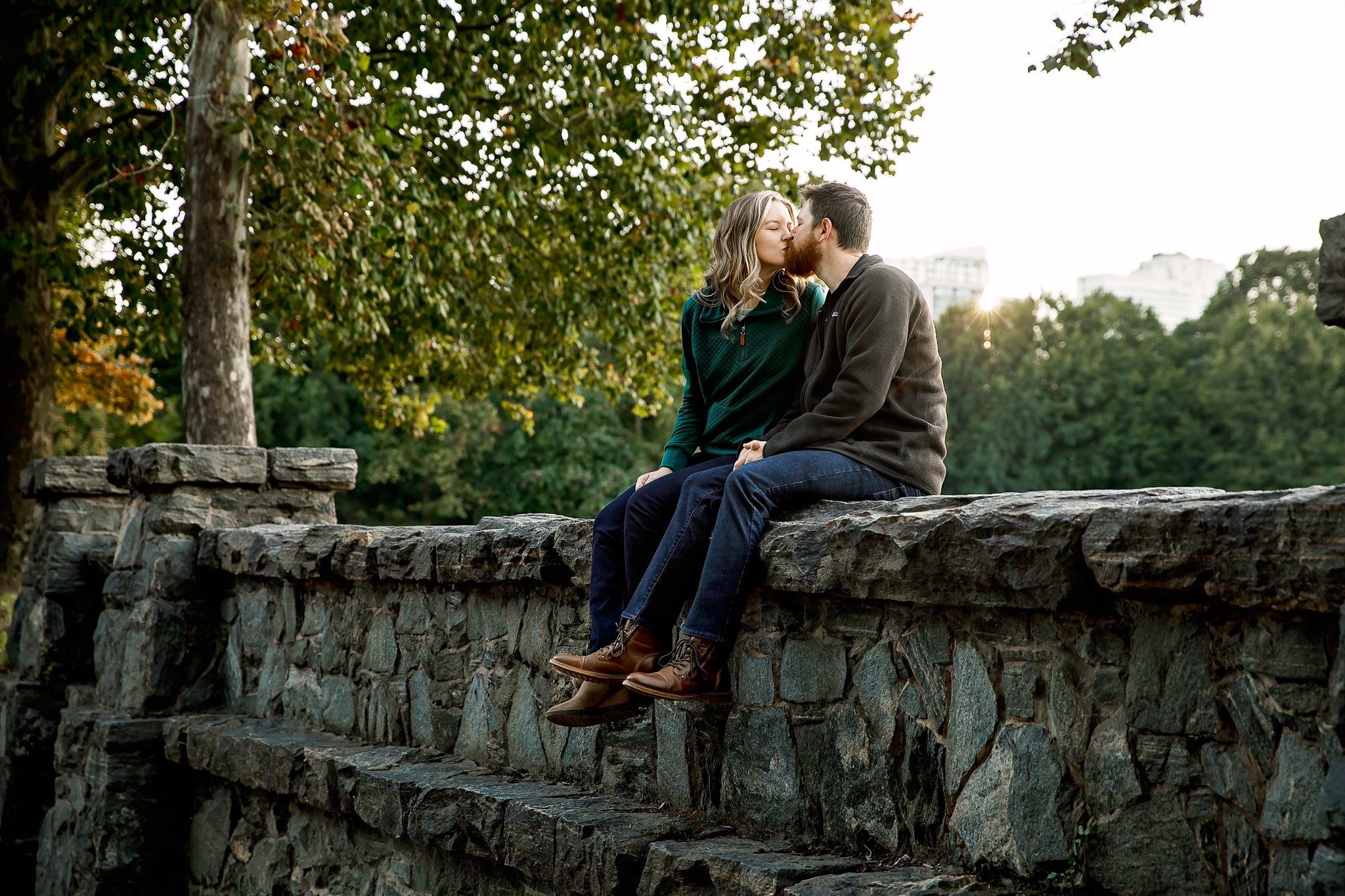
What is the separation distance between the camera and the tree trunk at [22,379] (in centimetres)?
1110

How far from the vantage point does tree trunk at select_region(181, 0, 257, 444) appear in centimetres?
878

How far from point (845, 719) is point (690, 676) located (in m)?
0.40

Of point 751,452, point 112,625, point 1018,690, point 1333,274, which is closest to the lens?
point 1333,274

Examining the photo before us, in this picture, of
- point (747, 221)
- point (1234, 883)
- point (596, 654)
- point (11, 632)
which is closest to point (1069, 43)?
point (747, 221)

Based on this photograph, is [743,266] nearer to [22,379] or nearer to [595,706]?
[595,706]

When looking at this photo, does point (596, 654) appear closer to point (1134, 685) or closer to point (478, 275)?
point (1134, 685)

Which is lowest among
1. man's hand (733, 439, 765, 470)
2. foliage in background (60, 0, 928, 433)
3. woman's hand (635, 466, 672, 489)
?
woman's hand (635, 466, 672, 489)

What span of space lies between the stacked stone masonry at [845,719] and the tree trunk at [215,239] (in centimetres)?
350

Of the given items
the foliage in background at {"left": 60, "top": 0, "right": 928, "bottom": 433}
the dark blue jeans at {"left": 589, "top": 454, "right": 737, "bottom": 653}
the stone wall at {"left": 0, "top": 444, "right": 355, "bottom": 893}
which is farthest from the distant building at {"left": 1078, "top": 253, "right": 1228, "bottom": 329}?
the dark blue jeans at {"left": 589, "top": 454, "right": 737, "bottom": 653}

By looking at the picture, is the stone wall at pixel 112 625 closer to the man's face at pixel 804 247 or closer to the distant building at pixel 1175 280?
the man's face at pixel 804 247

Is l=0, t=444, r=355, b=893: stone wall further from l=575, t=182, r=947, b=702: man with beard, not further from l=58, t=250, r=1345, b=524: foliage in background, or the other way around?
l=58, t=250, r=1345, b=524: foliage in background

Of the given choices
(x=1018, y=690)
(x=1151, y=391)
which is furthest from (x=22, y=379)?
(x=1151, y=391)

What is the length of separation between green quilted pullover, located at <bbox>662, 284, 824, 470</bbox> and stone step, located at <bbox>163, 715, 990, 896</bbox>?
111 centimetres

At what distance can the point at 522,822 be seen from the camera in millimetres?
3592
